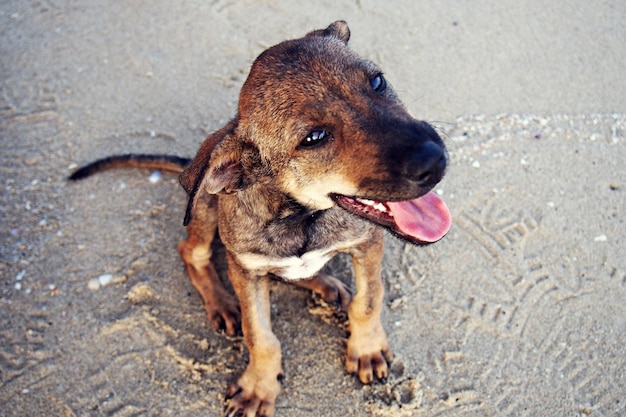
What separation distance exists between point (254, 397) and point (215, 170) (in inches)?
66.1

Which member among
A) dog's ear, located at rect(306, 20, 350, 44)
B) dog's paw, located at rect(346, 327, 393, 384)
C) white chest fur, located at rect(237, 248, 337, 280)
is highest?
dog's ear, located at rect(306, 20, 350, 44)

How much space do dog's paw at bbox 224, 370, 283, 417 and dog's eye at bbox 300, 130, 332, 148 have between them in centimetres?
173

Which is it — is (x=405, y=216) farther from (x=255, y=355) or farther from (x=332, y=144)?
(x=255, y=355)

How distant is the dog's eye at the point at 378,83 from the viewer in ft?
10.2

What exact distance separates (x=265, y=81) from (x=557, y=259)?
2.85 metres

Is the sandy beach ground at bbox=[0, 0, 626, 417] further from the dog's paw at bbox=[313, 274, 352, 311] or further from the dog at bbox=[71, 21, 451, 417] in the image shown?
the dog at bbox=[71, 21, 451, 417]

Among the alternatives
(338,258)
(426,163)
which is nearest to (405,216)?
(426,163)

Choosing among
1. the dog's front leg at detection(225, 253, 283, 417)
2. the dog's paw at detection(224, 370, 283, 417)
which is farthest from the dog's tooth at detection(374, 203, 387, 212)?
the dog's paw at detection(224, 370, 283, 417)

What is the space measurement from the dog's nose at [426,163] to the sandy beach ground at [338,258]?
1843 mm

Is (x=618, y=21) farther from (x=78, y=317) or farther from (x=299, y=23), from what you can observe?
(x=78, y=317)

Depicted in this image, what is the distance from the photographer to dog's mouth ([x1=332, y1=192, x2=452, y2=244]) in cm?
309

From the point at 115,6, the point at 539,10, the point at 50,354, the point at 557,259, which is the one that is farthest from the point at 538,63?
the point at 50,354

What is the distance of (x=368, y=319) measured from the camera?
3865 mm

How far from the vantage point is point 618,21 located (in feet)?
20.9
